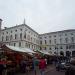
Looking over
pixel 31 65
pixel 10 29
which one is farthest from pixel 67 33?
pixel 31 65

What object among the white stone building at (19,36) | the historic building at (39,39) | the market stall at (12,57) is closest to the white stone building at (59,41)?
the historic building at (39,39)

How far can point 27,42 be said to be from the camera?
65938 mm

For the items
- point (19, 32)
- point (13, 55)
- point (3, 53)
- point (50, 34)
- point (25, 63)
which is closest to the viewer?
point (3, 53)

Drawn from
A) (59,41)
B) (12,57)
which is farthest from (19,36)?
(12,57)

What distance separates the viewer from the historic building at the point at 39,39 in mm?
64312

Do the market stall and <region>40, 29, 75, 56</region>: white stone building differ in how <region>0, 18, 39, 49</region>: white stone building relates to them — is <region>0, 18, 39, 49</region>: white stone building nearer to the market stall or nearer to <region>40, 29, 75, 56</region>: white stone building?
<region>40, 29, 75, 56</region>: white stone building

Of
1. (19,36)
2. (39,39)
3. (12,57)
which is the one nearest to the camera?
(12,57)

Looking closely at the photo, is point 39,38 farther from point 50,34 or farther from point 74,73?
point 74,73

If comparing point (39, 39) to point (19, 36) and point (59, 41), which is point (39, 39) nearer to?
point (59, 41)

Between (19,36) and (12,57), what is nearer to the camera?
(12,57)

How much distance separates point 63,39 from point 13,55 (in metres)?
62.9

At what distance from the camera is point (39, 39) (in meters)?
84.4

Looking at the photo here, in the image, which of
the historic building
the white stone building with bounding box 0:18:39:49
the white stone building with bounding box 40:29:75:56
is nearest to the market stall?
the white stone building with bounding box 0:18:39:49

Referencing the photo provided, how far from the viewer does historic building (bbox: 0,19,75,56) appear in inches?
2532
